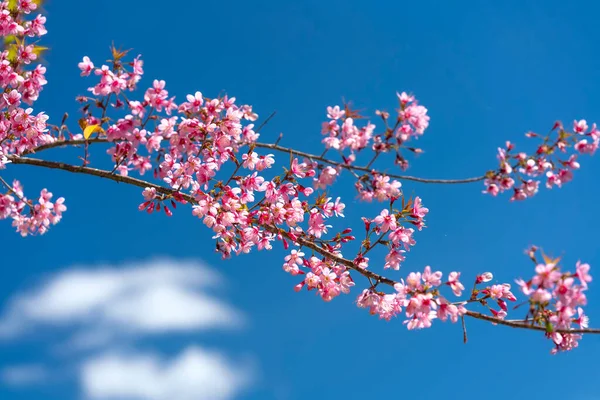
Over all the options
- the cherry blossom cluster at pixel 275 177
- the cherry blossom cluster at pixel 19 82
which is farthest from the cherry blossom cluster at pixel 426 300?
the cherry blossom cluster at pixel 19 82

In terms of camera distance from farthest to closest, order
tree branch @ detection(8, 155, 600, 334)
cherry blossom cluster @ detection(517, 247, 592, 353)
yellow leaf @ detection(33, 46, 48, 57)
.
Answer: yellow leaf @ detection(33, 46, 48, 57)
tree branch @ detection(8, 155, 600, 334)
cherry blossom cluster @ detection(517, 247, 592, 353)

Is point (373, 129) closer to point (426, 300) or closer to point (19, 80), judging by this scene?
point (426, 300)

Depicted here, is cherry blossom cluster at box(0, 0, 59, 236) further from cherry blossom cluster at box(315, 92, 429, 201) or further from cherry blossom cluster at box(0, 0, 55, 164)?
cherry blossom cluster at box(315, 92, 429, 201)

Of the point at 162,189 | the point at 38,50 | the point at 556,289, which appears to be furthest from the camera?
the point at 38,50

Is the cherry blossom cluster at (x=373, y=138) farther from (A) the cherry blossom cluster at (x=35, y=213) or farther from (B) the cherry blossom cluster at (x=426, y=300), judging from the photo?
(A) the cherry blossom cluster at (x=35, y=213)

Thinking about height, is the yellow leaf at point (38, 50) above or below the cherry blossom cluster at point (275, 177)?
above

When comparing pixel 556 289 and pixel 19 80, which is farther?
pixel 19 80

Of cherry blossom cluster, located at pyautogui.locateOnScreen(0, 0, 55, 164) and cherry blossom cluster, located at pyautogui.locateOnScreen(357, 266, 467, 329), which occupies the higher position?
cherry blossom cluster, located at pyautogui.locateOnScreen(0, 0, 55, 164)

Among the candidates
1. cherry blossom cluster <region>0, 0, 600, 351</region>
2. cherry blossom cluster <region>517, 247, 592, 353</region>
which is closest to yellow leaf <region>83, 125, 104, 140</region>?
cherry blossom cluster <region>0, 0, 600, 351</region>

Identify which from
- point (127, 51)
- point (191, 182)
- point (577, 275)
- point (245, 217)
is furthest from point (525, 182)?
point (127, 51)

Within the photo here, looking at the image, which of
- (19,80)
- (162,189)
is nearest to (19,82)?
(19,80)

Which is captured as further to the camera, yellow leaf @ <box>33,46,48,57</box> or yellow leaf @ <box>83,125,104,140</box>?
yellow leaf @ <box>33,46,48,57</box>

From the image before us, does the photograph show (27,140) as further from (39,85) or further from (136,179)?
(136,179)

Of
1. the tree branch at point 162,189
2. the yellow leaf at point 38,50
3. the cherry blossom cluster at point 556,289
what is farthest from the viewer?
the yellow leaf at point 38,50
